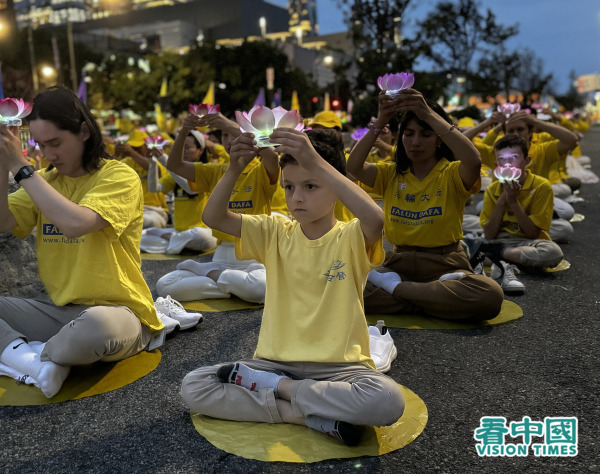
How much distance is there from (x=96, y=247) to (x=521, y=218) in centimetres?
369

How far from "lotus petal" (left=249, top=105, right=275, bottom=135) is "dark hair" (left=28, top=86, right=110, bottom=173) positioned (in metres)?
1.17

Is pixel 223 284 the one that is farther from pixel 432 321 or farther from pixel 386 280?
pixel 432 321

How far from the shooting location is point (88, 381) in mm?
2912

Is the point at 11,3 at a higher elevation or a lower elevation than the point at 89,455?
higher

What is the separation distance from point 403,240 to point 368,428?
194 centimetres

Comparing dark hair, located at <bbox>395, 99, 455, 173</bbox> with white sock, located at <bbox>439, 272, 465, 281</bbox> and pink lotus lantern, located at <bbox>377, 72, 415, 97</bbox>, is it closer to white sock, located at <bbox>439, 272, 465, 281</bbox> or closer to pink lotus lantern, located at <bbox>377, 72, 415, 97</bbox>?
pink lotus lantern, located at <bbox>377, 72, 415, 97</bbox>

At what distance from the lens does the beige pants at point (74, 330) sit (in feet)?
9.05

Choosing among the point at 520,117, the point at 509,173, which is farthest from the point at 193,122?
the point at 520,117

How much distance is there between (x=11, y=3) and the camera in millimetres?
18656

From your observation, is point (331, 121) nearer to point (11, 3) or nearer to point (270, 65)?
point (11, 3)

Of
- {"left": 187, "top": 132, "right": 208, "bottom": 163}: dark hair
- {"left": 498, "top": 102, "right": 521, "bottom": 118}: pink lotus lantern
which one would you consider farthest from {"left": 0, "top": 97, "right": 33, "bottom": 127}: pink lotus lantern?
{"left": 498, "top": 102, "right": 521, "bottom": 118}: pink lotus lantern

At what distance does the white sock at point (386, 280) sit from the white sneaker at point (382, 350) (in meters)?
0.80

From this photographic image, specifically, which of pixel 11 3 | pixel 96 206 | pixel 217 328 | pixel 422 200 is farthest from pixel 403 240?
pixel 11 3

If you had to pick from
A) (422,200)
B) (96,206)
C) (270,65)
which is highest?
(96,206)
